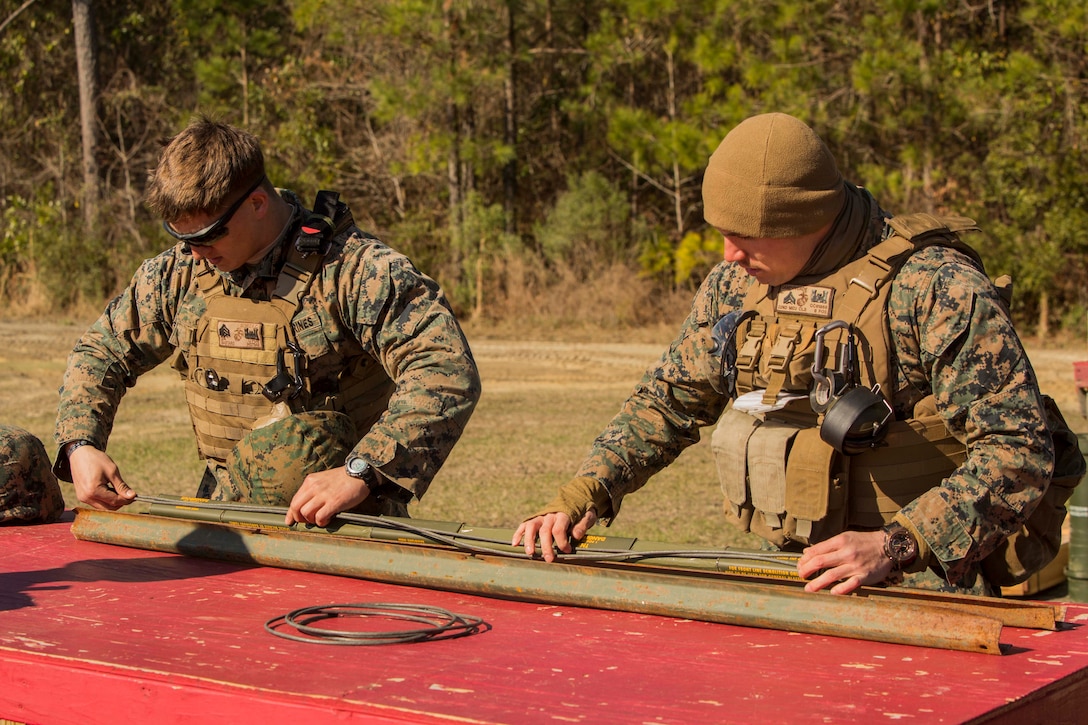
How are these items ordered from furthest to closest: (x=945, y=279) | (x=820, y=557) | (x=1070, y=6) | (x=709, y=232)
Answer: (x=709, y=232), (x=1070, y=6), (x=945, y=279), (x=820, y=557)

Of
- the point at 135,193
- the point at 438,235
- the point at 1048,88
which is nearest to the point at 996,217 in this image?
the point at 1048,88

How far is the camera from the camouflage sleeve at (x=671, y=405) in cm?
316

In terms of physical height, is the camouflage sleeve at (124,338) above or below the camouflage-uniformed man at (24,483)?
above

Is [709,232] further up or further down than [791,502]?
further up

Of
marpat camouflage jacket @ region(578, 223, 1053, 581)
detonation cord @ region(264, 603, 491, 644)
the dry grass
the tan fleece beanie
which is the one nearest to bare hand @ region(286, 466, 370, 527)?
detonation cord @ region(264, 603, 491, 644)

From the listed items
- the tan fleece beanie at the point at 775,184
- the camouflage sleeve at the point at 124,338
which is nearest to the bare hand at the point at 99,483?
the camouflage sleeve at the point at 124,338

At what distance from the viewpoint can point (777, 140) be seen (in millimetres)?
2861

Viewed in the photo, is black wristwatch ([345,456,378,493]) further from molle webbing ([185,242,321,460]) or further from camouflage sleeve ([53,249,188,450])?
camouflage sleeve ([53,249,188,450])

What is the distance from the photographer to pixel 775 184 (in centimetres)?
284

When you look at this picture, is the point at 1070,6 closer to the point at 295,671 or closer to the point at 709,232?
the point at 709,232

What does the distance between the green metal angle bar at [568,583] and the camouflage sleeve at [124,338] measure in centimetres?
45

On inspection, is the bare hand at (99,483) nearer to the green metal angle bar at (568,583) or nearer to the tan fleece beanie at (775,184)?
the green metal angle bar at (568,583)

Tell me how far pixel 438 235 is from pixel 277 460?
55.0 feet

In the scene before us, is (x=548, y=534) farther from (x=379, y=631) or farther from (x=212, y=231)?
(x=212, y=231)
